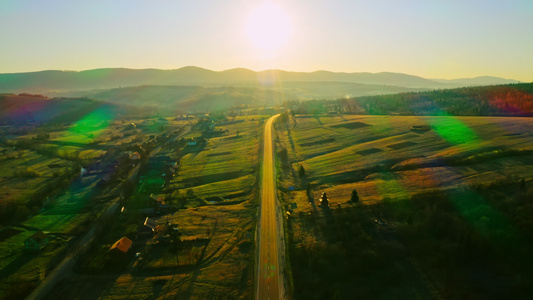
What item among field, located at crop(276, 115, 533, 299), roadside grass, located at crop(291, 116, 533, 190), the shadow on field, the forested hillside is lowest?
the shadow on field

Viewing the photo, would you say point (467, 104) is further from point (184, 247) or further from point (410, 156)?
point (184, 247)

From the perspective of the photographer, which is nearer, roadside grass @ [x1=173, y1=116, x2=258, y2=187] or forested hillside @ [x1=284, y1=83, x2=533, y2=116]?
roadside grass @ [x1=173, y1=116, x2=258, y2=187]

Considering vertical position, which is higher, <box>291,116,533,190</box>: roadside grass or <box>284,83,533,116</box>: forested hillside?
<box>284,83,533,116</box>: forested hillside

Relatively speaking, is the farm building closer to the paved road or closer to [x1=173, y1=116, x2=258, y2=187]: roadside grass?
the paved road

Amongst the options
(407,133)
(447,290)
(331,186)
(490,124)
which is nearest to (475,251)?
(447,290)

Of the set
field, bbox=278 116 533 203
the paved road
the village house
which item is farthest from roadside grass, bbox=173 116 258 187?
the village house

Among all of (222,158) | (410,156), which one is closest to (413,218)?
(410,156)
